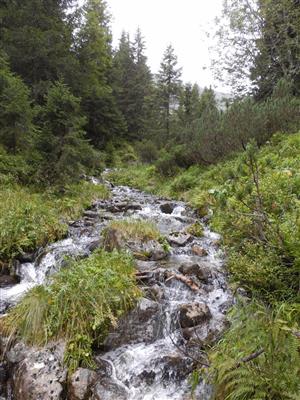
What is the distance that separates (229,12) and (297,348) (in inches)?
841

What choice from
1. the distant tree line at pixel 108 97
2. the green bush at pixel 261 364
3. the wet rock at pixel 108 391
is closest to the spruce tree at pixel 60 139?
the distant tree line at pixel 108 97

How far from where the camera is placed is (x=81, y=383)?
12.3ft

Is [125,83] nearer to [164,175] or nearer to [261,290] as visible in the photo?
[164,175]

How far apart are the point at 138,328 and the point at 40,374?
1.39m

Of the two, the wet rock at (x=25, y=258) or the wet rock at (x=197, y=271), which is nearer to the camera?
the wet rock at (x=197, y=271)

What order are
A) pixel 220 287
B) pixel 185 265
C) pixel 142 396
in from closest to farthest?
pixel 142 396
pixel 220 287
pixel 185 265

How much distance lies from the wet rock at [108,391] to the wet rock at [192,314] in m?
1.24

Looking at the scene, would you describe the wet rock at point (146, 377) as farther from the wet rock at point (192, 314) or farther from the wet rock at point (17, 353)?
the wet rock at point (17, 353)

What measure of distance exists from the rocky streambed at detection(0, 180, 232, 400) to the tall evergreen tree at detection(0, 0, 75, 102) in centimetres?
1365

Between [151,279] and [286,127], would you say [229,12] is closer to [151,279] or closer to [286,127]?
[286,127]

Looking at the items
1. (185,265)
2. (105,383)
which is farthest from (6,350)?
(185,265)

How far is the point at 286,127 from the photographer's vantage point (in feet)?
43.4

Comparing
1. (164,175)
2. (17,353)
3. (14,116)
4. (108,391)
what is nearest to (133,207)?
(14,116)

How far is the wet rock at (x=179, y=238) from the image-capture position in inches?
305
